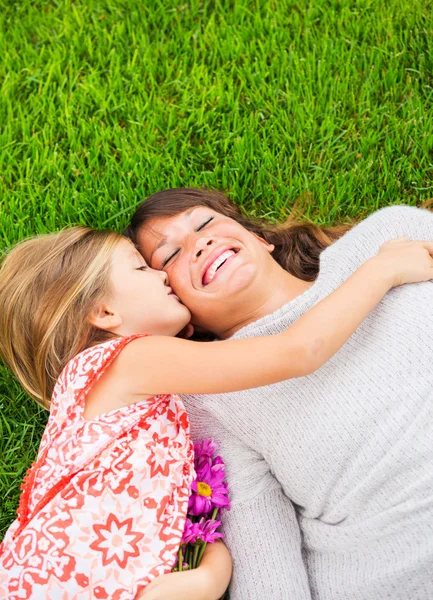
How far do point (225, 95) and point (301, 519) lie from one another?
1.99 m

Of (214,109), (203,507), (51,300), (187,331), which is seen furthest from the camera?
(214,109)

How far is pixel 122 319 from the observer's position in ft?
7.83

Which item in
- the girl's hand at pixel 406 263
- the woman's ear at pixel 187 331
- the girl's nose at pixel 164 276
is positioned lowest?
the woman's ear at pixel 187 331

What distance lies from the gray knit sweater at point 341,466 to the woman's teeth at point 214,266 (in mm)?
231

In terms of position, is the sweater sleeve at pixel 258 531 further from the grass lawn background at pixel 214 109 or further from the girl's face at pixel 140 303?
the grass lawn background at pixel 214 109

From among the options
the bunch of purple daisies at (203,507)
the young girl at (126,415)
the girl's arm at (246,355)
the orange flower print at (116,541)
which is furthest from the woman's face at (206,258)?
the orange flower print at (116,541)

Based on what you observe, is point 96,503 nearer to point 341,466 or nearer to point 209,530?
point 209,530

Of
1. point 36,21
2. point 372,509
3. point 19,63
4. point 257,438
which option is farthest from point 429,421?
point 36,21

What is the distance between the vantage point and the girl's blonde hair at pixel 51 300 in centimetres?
240

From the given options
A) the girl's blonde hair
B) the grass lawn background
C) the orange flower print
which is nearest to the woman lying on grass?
the girl's blonde hair

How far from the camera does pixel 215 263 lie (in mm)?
2510

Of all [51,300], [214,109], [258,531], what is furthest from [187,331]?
[214,109]

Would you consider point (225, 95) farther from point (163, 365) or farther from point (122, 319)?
point (163, 365)

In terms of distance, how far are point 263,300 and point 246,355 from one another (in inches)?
18.3
